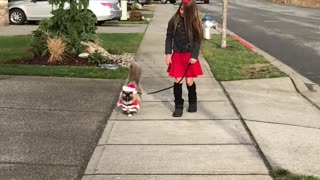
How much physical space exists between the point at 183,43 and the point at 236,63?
203 inches

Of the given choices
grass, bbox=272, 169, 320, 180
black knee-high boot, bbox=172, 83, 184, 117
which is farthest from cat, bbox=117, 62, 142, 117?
grass, bbox=272, 169, 320, 180

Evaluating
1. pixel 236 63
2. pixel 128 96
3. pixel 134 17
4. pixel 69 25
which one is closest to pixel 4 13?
pixel 134 17

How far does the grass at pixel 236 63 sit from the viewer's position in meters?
10.4

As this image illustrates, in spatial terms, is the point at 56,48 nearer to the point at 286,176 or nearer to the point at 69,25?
the point at 69,25

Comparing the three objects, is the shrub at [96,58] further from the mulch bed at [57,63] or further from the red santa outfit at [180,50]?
the red santa outfit at [180,50]

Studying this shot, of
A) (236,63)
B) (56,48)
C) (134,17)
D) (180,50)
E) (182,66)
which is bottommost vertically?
(134,17)

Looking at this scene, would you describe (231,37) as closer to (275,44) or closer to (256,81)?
(275,44)

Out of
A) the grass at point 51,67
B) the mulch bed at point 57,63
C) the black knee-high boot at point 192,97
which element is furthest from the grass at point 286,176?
the mulch bed at point 57,63

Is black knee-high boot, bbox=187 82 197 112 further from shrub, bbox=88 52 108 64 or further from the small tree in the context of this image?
the small tree

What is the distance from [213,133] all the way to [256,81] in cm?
375

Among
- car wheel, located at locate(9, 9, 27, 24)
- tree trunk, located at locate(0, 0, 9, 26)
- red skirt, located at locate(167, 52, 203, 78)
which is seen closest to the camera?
red skirt, located at locate(167, 52, 203, 78)

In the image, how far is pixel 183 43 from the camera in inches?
272

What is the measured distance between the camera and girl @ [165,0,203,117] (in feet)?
22.2

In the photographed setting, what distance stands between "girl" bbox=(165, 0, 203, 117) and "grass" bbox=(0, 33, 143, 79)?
3.03 meters
